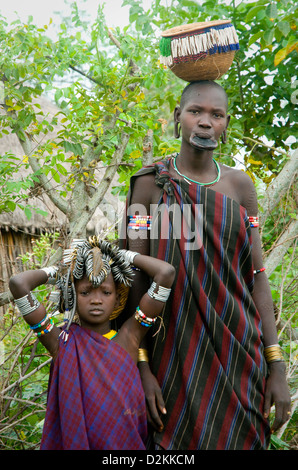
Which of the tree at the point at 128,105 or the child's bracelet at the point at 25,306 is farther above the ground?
the tree at the point at 128,105

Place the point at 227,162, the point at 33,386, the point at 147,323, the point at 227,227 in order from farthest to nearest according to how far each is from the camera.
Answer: the point at 227,162
the point at 33,386
the point at 227,227
the point at 147,323

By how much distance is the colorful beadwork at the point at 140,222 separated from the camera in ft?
7.63

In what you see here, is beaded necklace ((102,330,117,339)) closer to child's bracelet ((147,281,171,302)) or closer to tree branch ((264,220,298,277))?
child's bracelet ((147,281,171,302))

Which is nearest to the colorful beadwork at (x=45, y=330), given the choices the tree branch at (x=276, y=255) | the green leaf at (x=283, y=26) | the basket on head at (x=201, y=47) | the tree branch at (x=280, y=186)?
the basket on head at (x=201, y=47)

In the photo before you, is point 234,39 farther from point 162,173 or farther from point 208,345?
point 208,345

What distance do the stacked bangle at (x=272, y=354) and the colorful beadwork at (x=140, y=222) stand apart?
756 mm

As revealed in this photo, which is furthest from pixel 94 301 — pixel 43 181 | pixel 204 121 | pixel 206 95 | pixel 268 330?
pixel 43 181

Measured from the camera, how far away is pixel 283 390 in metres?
2.24

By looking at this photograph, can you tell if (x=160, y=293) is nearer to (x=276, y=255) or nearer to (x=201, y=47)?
(x=201, y=47)

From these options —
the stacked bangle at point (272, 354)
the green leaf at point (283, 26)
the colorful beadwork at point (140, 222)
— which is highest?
the green leaf at point (283, 26)

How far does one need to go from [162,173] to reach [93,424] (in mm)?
1084

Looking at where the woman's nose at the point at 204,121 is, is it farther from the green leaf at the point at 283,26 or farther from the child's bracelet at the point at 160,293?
the green leaf at the point at 283,26
